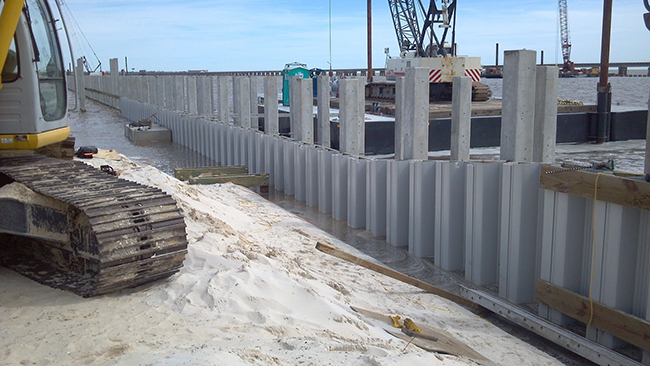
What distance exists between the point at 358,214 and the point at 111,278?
19.5ft

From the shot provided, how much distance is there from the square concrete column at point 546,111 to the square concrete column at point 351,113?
3898 millimetres

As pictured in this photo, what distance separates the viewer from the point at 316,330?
15.6 feet

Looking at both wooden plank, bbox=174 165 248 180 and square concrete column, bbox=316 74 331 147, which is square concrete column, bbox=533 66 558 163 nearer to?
square concrete column, bbox=316 74 331 147

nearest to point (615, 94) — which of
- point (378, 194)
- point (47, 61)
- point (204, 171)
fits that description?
point (204, 171)

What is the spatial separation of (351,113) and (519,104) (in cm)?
408

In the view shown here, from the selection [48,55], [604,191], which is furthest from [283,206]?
[604,191]

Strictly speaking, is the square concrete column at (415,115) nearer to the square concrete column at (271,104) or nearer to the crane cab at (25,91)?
the crane cab at (25,91)

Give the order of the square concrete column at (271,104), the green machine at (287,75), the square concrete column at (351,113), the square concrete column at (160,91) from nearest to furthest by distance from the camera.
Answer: the square concrete column at (351,113) < the square concrete column at (271,104) < the green machine at (287,75) < the square concrete column at (160,91)

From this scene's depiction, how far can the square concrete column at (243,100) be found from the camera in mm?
16469

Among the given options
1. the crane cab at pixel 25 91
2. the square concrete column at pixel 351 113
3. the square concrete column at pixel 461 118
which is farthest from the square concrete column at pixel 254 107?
the crane cab at pixel 25 91

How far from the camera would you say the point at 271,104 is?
1494 cm

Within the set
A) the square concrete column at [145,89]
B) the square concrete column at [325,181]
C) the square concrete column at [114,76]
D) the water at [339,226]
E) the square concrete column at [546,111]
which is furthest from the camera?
the square concrete column at [114,76]

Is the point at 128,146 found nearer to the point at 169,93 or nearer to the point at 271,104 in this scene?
the point at 169,93

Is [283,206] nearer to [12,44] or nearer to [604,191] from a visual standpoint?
[12,44]
